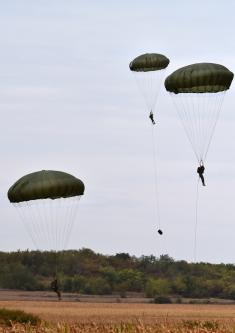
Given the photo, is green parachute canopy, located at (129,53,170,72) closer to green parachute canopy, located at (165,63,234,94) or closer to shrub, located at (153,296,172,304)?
green parachute canopy, located at (165,63,234,94)

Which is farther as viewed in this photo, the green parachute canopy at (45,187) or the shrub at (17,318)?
the shrub at (17,318)

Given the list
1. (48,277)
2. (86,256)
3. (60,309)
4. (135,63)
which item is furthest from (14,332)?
(86,256)

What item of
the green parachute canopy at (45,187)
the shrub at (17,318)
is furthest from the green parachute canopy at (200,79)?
the shrub at (17,318)

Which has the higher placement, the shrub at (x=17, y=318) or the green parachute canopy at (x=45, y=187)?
the green parachute canopy at (x=45, y=187)

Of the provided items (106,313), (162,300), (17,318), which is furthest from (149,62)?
(162,300)

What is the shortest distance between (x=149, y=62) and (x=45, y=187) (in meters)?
14.4

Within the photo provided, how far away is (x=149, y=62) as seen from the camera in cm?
6197

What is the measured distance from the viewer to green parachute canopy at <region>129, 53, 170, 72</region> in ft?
203

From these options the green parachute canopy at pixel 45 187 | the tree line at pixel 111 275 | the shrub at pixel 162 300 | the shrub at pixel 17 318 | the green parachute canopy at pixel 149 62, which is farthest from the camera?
the tree line at pixel 111 275

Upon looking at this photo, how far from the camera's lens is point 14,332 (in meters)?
37.3

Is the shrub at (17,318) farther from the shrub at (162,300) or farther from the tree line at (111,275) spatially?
the tree line at (111,275)

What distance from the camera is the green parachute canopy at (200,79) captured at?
5447cm

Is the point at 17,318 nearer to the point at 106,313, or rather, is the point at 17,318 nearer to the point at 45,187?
the point at 45,187

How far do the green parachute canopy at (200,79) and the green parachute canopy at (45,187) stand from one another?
814 centimetres
